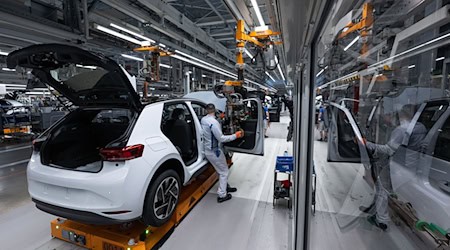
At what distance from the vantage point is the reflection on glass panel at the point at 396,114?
0.58m

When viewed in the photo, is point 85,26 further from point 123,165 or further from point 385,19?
point 385,19

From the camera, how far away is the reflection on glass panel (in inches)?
22.9

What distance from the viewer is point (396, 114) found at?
31.0 inches

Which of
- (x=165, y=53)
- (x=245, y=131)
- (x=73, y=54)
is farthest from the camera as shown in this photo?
(x=165, y=53)

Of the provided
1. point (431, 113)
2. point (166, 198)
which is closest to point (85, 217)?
point (166, 198)

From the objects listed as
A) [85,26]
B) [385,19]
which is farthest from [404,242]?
[85,26]

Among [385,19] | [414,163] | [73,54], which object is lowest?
[414,163]

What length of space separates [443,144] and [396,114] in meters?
0.23

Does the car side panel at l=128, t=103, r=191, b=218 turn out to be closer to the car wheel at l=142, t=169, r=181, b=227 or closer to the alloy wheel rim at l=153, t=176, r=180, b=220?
the car wheel at l=142, t=169, r=181, b=227

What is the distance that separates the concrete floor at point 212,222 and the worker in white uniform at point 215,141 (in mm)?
247

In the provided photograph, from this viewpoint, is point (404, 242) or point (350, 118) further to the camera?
point (350, 118)

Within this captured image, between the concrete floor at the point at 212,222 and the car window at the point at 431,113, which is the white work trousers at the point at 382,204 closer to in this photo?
the car window at the point at 431,113

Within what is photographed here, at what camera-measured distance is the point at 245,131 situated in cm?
383

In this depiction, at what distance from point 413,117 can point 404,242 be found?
0.43 metres
